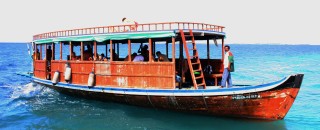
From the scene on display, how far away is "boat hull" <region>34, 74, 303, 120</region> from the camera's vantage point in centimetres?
904

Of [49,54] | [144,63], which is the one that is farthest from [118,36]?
[49,54]

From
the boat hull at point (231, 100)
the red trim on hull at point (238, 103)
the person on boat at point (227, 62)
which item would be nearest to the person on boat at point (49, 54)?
the boat hull at point (231, 100)

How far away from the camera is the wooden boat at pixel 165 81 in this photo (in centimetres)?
933

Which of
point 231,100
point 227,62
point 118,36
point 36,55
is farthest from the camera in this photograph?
point 36,55

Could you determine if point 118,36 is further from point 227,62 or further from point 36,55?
point 36,55

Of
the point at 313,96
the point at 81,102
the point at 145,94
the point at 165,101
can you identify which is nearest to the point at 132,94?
the point at 145,94

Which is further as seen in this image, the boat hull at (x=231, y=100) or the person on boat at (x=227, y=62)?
the person on boat at (x=227, y=62)

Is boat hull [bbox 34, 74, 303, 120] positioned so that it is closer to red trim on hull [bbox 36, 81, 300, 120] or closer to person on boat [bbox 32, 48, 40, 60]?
red trim on hull [bbox 36, 81, 300, 120]

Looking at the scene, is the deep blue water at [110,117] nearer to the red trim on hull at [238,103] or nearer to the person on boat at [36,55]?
the red trim on hull at [238,103]

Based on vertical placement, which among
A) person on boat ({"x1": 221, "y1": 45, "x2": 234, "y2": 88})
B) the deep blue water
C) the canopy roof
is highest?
the canopy roof

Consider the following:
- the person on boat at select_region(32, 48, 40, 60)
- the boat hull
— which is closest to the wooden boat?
the boat hull

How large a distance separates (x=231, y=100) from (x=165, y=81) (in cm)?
229

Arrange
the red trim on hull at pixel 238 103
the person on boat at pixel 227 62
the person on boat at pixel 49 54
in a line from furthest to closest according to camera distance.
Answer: the person on boat at pixel 49 54
the person on boat at pixel 227 62
the red trim on hull at pixel 238 103

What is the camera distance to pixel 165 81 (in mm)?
10531
